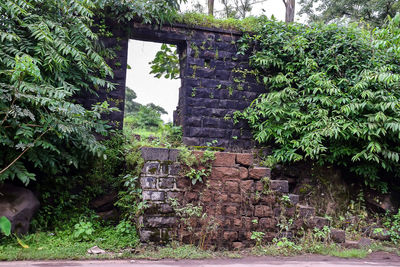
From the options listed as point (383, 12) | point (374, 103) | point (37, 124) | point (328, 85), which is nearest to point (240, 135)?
point (328, 85)

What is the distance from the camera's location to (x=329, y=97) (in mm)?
6234

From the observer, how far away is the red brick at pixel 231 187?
492 cm

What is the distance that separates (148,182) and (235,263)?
1.60 m

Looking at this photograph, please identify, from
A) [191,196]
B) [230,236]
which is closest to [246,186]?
[230,236]

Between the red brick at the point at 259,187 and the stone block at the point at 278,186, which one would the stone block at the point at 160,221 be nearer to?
the red brick at the point at 259,187

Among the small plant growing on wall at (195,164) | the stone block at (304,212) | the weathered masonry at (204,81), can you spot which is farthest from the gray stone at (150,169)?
the stone block at (304,212)

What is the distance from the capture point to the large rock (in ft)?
14.6

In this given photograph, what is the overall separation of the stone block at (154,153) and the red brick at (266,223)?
5.73 ft

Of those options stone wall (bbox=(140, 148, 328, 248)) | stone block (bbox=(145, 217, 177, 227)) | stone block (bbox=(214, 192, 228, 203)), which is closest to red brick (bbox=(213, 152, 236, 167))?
→ stone wall (bbox=(140, 148, 328, 248))

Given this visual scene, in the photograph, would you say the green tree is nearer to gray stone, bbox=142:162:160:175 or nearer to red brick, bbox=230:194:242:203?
gray stone, bbox=142:162:160:175

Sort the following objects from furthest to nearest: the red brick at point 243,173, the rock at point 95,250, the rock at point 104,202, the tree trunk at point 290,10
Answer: the tree trunk at point 290,10
the rock at point 104,202
the red brick at point 243,173
the rock at point 95,250

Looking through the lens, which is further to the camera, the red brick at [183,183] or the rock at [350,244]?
the rock at [350,244]

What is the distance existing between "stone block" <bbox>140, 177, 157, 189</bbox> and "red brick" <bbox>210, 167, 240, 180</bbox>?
0.87m

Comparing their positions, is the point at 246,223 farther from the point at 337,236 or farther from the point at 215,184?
the point at 337,236
